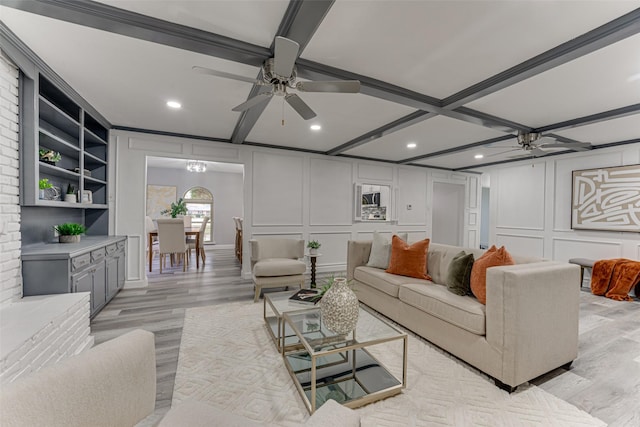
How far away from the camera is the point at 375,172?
639 cm

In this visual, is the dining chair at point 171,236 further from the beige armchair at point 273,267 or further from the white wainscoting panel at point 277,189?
the beige armchair at point 273,267

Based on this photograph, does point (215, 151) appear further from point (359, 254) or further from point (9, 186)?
point (359, 254)

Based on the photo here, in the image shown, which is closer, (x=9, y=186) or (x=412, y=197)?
(x=9, y=186)

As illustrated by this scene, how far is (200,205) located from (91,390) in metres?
8.47

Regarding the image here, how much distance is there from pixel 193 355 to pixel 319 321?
111 centimetres

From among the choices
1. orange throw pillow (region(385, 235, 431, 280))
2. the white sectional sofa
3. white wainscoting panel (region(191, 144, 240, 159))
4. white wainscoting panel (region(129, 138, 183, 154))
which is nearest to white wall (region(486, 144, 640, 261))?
the white sectional sofa

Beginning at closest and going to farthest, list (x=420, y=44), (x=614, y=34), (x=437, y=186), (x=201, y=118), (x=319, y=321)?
(x=614, y=34), (x=420, y=44), (x=319, y=321), (x=201, y=118), (x=437, y=186)

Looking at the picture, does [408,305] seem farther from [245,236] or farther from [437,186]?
[437,186]

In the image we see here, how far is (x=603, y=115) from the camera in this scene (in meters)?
3.39

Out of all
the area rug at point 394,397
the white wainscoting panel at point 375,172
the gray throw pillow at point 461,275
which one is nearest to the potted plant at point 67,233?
the area rug at point 394,397

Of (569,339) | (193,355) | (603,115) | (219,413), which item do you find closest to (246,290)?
(193,355)

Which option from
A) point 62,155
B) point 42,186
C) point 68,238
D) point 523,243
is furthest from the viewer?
point 523,243

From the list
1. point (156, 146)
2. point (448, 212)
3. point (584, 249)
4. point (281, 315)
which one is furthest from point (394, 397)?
point (448, 212)

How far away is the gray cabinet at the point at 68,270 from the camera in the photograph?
238 centimetres
